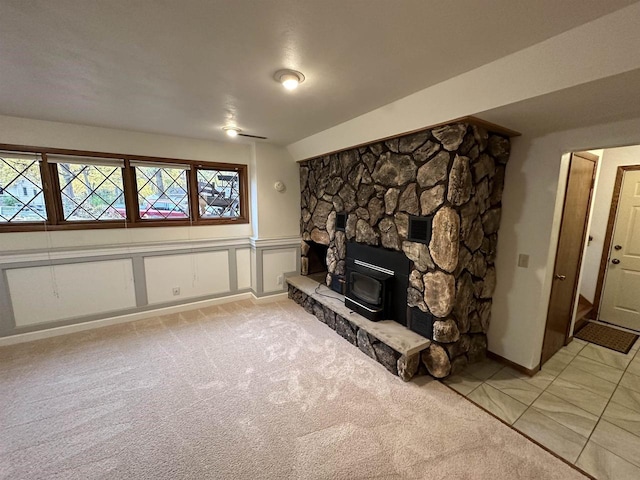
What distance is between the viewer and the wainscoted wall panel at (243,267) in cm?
412

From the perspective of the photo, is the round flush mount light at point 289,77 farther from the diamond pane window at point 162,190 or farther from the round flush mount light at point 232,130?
the diamond pane window at point 162,190

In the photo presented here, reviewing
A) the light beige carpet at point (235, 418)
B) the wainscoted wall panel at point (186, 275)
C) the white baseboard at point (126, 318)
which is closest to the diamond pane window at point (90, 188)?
the wainscoted wall panel at point (186, 275)

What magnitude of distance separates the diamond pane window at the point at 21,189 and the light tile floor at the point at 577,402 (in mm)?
4516

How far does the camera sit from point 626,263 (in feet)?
10.9

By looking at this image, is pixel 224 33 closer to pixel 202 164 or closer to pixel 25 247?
pixel 202 164

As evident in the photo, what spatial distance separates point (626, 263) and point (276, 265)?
4.56 m

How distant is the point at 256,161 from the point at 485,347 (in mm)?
3564

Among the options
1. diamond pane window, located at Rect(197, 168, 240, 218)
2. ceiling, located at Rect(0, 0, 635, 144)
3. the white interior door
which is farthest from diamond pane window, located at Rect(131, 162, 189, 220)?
the white interior door

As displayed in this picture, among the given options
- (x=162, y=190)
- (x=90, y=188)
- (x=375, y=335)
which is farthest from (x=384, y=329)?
(x=90, y=188)

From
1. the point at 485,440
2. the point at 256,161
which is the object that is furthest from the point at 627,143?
the point at 256,161

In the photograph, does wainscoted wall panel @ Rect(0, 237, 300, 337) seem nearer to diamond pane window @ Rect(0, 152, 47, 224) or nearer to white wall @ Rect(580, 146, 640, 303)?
diamond pane window @ Rect(0, 152, 47, 224)

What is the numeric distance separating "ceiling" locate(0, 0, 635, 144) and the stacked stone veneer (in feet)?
1.27

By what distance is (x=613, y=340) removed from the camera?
3.06 metres

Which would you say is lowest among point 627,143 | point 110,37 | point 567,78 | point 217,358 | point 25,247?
point 217,358
